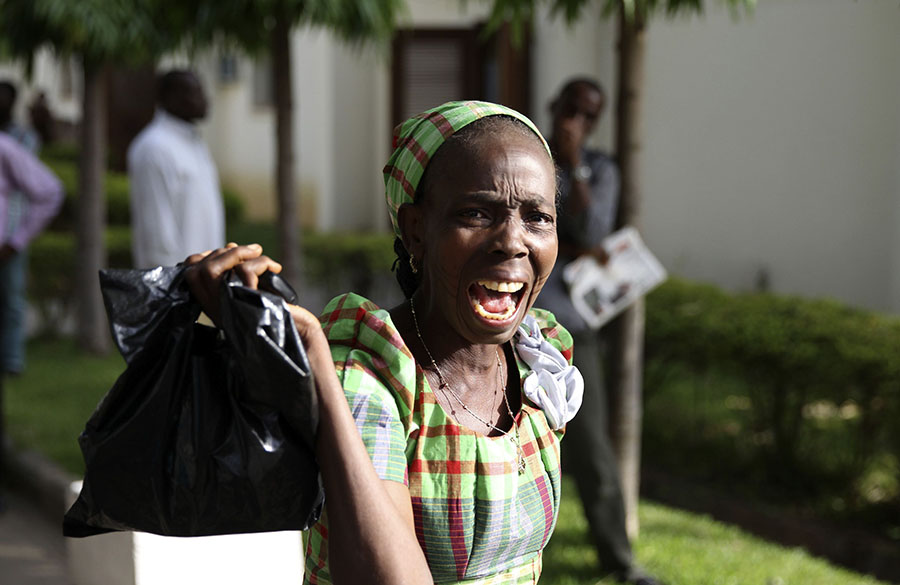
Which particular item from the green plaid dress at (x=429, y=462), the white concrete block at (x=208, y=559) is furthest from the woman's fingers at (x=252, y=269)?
the white concrete block at (x=208, y=559)

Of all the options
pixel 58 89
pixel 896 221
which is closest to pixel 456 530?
pixel 896 221

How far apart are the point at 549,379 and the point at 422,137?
0.55 metres

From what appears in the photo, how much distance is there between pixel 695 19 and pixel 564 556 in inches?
260

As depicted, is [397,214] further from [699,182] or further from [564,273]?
[699,182]

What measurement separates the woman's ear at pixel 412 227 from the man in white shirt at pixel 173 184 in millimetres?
4215

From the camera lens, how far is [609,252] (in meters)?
4.92

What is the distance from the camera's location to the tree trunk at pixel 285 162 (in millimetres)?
6680

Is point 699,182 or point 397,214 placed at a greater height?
point 397,214

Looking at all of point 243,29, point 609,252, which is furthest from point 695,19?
point 609,252

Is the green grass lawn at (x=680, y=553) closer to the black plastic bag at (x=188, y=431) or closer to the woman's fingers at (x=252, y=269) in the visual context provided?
the black plastic bag at (x=188, y=431)

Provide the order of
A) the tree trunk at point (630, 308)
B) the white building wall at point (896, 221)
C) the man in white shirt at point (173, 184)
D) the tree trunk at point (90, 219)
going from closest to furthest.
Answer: the tree trunk at point (630, 308)
the man in white shirt at point (173, 184)
the white building wall at point (896, 221)
the tree trunk at point (90, 219)

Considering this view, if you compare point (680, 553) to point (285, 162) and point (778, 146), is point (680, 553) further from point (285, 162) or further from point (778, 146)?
point (778, 146)

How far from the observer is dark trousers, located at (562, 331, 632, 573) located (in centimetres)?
457

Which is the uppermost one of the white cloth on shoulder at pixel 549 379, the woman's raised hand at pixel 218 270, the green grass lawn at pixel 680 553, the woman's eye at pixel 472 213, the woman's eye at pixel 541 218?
the woman's eye at pixel 472 213
